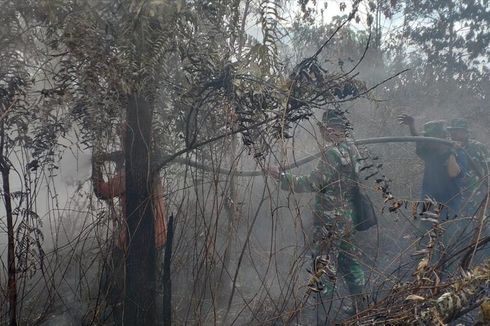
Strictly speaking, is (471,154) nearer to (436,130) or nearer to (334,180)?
(436,130)

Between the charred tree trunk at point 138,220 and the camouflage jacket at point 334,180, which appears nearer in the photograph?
the charred tree trunk at point 138,220

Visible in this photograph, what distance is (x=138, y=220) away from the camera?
2.95 meters

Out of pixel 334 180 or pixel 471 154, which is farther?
pixel 471 154

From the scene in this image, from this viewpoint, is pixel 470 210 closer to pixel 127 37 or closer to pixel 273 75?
pixel 273 75

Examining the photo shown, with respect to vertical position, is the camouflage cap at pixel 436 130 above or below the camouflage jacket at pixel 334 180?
above

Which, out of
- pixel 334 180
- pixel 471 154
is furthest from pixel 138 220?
pixel 471 154

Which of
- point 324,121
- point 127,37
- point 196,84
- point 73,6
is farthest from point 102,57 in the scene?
point 324,121

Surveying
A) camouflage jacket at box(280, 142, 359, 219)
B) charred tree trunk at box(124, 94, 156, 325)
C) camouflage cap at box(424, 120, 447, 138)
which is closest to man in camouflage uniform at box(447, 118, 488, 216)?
camouflage cap at box(424, 120, 447, 138)

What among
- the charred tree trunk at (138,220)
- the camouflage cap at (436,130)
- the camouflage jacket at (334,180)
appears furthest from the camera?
the camouflage cap at (436,130)

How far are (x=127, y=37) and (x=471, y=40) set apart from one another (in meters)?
10.3

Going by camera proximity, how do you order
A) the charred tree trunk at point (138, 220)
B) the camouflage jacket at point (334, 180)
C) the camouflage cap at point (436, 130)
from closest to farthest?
the charred tree trunk at point (138, 220), the camouflage jacket at point (334, 180), the camouflage cap at point (436, 130)

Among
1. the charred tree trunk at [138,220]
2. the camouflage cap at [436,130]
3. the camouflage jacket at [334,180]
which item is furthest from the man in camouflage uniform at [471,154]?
the charred tree trunk at [138,220]

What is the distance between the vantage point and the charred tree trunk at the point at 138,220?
2.93 meters

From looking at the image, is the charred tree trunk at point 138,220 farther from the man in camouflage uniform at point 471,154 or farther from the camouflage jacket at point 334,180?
the man in camouflage uniform at point 471,154
